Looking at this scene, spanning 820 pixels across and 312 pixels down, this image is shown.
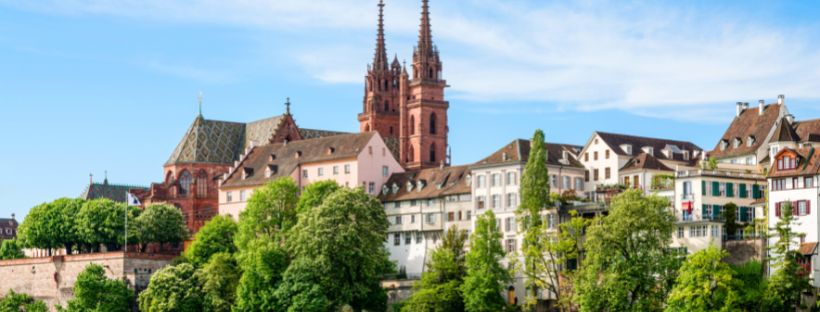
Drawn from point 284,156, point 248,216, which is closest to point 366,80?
point 284,156

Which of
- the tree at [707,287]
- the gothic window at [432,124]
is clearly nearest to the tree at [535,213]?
the tree at [707,287]

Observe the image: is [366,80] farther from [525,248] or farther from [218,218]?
[525,248]

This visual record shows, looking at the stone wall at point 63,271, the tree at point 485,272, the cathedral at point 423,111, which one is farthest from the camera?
the cathedral at point 423,111

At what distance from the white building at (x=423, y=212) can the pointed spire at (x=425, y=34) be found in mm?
44048

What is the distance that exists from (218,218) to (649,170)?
41720 mm

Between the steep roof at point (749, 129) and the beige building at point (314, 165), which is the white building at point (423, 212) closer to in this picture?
the beige building at point (314, 165)

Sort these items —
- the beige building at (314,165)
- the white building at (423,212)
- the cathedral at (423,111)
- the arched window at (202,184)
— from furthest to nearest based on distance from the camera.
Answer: the cathedral at (423,111) → the arched window at (202,184) → the beige building at (314,165) → the white building at (423,212)

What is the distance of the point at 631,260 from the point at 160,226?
6101 cm

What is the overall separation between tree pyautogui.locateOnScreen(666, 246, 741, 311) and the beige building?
43795mm

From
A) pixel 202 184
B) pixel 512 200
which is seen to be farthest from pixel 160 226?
pixel 512 200

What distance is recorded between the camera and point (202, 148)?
176 m

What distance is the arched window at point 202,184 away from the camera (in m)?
171

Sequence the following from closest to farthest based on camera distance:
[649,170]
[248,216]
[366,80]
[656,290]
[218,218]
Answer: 1. [656,290]
2. [649,170]
3. [248,216]
4. [218,218]
5. [366,80]

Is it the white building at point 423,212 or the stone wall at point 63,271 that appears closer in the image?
the white building at point 423,212
